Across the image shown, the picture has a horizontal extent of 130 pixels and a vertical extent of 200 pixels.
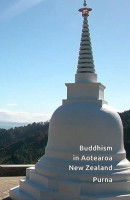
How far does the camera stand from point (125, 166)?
12.0 metres

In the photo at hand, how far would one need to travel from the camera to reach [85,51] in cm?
1348

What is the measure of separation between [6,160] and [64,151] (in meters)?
36.0

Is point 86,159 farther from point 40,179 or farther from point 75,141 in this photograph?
point 40,179

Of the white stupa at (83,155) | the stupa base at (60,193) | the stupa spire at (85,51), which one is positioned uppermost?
the stupa spire at (85,51)

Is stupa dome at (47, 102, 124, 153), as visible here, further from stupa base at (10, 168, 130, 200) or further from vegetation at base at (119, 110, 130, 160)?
vegetation at base at (119, 110, 130, 160)

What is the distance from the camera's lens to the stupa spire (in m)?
13.4

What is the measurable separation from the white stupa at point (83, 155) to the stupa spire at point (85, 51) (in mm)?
503

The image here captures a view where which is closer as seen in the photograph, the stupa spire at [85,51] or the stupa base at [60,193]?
the stupa base at [60,193]

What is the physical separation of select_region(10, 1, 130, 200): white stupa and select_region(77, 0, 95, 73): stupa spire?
1.65 feet

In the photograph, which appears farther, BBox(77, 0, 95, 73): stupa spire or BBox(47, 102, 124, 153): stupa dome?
BBox(77, 0, 95, 73): stupa spire

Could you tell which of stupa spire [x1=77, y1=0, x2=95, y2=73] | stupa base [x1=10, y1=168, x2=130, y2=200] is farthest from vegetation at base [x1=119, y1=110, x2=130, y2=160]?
stupa base [x1=10, y1=168, x2=130, y2=200]

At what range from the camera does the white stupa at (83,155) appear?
11.5 meters

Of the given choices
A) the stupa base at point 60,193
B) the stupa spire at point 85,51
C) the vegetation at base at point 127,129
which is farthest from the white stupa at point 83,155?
the vegetation at base at point 127,129

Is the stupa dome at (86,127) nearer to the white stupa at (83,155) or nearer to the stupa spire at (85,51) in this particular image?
the white stupa at (83,155)
